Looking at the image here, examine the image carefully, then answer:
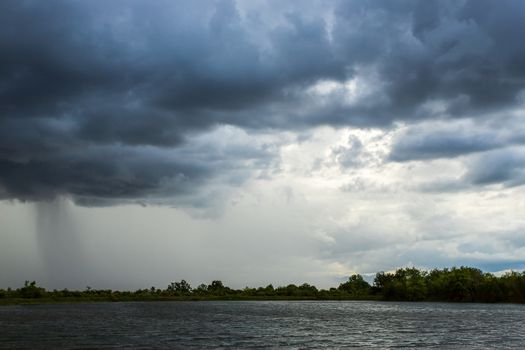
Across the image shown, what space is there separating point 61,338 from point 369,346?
41480mm

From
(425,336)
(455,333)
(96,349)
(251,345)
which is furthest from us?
(455,333)

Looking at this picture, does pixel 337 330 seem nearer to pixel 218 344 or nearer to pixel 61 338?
pixel 218 344

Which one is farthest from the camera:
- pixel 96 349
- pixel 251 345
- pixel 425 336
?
pixel 425 336

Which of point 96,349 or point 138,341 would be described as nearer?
point 96,349

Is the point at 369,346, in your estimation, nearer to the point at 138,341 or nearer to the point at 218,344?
the point at 218,344

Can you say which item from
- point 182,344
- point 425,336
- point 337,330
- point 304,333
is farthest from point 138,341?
point 425,336

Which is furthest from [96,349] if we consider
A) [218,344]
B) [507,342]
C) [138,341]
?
[507,342]

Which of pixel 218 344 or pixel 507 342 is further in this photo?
pixel 507 342

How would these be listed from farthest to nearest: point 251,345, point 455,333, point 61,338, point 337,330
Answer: point 337,330
point 455,333
point 61,338
point 251,345

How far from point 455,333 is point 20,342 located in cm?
6511

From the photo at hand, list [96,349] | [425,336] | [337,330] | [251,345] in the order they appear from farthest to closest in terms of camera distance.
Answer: [337,330] → [425,336] → [251,345] → [96,349]

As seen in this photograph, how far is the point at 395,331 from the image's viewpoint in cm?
9038

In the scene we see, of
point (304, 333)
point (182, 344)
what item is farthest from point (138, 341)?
point (304, 333)

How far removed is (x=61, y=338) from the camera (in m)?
72.9
